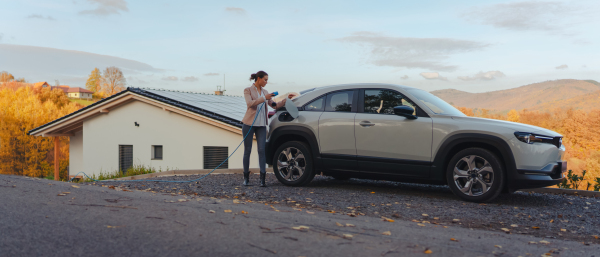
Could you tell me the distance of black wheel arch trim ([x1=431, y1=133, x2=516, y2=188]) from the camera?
7012 mm

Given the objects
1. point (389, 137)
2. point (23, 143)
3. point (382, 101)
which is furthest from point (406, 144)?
point (23, 143)

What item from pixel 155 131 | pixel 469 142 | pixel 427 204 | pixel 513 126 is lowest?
pixel 427 204

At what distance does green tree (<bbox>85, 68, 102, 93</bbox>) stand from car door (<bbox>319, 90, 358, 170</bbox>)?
84716 millimetres

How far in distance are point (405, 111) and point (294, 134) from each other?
214 cm

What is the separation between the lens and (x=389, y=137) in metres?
7.82

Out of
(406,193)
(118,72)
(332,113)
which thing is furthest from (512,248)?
(118,72)

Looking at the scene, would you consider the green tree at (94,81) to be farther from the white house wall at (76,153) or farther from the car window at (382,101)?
the car window at (382,101)

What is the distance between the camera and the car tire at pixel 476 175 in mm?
7062

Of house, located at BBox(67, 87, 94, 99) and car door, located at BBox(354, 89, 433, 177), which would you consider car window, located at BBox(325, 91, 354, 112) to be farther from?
house, located at BBox(67, 87, 94, 99)

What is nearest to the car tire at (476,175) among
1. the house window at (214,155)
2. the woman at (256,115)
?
the woman at (256,115)

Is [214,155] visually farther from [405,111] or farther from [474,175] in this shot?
[474,175]

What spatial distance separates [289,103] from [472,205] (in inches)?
139

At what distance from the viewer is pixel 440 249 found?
14.1ft

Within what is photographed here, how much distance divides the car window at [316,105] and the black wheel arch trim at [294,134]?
Answer: 38 cm
